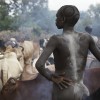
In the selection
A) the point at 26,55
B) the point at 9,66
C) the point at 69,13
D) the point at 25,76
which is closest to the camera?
the point at 69,13

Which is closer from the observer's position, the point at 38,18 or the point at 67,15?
the point at 67,15

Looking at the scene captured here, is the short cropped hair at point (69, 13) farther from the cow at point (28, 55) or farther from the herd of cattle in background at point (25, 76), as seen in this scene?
the cow at point (28, 55)

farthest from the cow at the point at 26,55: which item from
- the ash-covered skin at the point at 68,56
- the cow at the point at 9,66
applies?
the ash-covered skin at the point at 68,56

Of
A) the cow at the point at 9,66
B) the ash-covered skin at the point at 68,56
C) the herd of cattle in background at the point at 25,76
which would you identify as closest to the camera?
the ash-covered skin at the point at 68,56

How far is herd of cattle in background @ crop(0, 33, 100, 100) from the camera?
5410mm

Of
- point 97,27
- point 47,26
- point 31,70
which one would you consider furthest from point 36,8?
point 31,70

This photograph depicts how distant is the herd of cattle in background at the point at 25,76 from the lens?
5.41 metres

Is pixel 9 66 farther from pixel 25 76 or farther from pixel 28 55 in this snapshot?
pixel 28 55

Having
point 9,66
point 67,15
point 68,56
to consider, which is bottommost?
point 9,66

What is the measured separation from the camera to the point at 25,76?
21.8 ft

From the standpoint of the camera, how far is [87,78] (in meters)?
5.85

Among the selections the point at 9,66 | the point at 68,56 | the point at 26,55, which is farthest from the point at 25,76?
the point at 68,56

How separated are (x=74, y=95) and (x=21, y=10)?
7404 millimetres

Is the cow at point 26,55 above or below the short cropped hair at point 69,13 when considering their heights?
below
